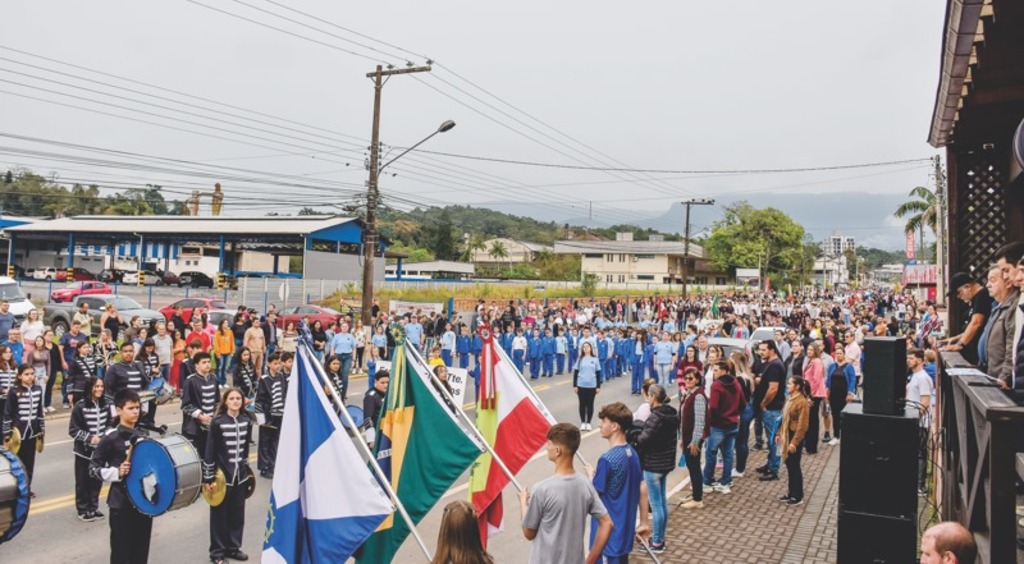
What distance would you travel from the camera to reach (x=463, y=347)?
75.5 ft

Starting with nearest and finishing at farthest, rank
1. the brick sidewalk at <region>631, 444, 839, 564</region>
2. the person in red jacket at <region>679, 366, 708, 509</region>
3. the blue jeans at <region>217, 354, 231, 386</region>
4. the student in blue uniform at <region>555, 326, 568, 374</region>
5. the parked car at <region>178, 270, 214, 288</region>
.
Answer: the brick sidewalk at <region>631, 444, 839, 564</region> → the person in red jacket at <region>679, 366, 708, 509</region> → the blue jeans at <region>217, 354, 231, 386</region> → the student in blue uniform at <region>555, 326, 568, 374</region> → the parked car at <region>178, 270, 214, 288</region>

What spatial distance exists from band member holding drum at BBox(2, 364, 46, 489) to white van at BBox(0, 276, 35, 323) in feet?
53.9

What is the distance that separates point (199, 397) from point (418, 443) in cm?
425

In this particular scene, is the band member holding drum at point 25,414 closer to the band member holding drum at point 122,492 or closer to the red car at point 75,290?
the band member holding drum at point 122,492

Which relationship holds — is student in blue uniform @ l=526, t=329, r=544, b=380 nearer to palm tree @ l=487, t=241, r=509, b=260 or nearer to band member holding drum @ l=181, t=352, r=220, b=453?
band member holding drum @ l=181, t=352, r=220, b=453

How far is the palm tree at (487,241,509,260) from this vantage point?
122 meters

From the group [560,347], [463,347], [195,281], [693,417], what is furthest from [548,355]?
[195,281]

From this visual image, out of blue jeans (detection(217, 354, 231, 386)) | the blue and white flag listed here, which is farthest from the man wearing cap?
blue jeans (detection(217, 354, 231, 386))

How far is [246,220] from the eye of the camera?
5628 cm

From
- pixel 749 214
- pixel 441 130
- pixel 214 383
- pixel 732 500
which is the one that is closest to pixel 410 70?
pixel 441 130

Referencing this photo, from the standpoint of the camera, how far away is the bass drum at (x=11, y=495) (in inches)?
Result: 232

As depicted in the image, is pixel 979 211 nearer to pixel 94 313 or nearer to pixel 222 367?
pixel 222 367

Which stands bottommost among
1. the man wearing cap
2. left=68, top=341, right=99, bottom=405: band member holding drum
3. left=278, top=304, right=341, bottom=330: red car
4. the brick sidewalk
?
the brick sidewalk

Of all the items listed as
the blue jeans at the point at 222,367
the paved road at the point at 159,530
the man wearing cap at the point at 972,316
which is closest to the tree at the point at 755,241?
the blue jeans at the point at 222,367
